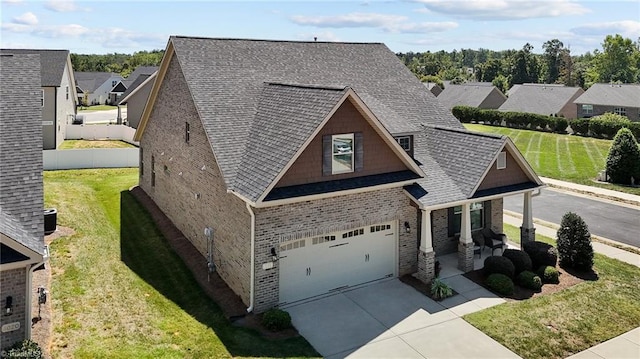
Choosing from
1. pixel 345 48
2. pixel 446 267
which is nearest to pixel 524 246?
pixel 446 267

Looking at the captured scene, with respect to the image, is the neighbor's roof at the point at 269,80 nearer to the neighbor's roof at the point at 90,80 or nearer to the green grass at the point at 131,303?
the green grass at the point at 131,303

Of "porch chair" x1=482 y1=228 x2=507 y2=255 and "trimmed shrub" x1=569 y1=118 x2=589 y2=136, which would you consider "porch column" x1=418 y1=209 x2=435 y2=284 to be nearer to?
"porch chair" x1=482 y1=228 x2=507 y2=255

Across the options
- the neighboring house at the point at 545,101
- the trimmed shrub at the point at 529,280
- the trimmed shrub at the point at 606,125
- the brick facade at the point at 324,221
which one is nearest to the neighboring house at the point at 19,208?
the brick facade at the point at 324,221

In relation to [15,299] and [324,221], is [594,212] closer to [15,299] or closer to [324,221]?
[324,221]

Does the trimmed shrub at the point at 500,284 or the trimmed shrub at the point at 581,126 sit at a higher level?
the trimmed shrub at the point at 581,126

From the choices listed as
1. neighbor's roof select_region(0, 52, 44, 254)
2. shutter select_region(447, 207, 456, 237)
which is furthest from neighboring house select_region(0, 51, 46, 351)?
shutter select_region(447, 207, 456, 237)

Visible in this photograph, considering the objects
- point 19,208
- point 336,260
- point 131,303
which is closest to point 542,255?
point 336,260

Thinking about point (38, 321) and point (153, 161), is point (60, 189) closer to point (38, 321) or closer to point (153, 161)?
point (153, 161)
